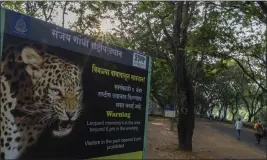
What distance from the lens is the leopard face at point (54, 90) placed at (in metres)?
3.59

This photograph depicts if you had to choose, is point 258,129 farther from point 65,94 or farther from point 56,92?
point 56,92

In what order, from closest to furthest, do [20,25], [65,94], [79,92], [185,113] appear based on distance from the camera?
[20,25], [65,94], [79,92], [185,113]

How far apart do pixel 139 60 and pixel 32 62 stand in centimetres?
176

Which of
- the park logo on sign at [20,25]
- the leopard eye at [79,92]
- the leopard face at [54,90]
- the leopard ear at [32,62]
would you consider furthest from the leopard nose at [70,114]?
the park logo on sign at [20,25]

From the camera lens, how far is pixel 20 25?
3.38m

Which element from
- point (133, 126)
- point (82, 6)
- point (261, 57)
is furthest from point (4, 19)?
point (261, 57)

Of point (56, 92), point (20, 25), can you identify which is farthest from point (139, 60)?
point (20, 25)

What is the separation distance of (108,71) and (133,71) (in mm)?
516

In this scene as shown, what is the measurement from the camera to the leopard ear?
348 centimetres

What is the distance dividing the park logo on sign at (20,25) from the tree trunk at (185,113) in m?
13.4

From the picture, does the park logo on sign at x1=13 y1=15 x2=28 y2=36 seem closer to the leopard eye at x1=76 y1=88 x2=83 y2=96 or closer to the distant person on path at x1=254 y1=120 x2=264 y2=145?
the leopard eye at x1=76 y1=88 x2=83 y2=96

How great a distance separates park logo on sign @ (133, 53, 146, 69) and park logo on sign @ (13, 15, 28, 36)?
5.77ft

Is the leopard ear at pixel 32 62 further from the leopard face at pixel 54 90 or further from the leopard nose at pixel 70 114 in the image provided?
the leopard nose at pixel 70 114

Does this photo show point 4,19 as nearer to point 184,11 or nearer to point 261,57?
point 184,11
